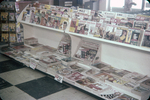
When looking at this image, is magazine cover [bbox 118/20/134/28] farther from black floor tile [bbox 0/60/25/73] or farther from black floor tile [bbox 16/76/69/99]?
black floor tile [bbox 0/60/25/73]

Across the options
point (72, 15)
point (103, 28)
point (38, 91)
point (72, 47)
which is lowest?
point (38, 91)

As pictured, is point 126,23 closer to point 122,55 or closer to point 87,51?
point 122,55

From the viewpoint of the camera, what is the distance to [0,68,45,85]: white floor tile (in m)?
2.85

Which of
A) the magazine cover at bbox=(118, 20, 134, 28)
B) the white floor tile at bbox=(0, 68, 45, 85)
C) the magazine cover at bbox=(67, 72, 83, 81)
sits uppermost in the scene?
the magazine cover at bbox=(118, 20, 134, 28)

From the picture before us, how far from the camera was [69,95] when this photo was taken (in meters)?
2.40

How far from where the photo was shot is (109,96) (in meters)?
2.09

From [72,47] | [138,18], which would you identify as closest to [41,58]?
[72,47]

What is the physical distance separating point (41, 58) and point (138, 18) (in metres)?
1.81

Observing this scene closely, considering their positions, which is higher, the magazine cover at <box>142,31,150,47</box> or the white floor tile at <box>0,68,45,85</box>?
the magazine cover at <box>142,31,150,47</box>

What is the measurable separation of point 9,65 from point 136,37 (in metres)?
2.51

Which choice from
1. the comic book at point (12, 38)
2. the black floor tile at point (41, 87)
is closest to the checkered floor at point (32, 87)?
the black floor tile at point (41, 87)

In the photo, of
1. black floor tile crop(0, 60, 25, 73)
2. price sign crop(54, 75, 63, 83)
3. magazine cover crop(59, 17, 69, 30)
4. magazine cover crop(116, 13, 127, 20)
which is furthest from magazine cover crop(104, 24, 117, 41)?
black floor tile crop(0, 60, 25, 73)

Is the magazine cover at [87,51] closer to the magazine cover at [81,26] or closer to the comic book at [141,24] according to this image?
the magazine cover at [81,26]

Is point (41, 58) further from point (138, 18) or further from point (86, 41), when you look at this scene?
point (138, 18)
